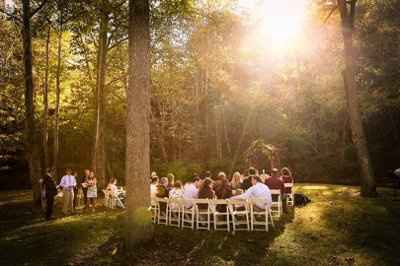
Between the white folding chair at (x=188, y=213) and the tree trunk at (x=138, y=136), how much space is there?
2.35 m

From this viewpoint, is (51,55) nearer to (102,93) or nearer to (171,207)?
(102,93)

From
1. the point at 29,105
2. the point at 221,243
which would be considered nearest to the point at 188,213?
the point at 221,243

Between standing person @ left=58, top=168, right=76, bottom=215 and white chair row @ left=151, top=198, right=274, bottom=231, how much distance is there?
4339mm

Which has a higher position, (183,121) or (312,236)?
(183,121)

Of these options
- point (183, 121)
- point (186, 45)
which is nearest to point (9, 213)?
point (186, 45)

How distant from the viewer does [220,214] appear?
1196 centimetres

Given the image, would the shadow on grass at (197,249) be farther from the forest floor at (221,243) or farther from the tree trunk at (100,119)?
the tree trunk at (100,119)

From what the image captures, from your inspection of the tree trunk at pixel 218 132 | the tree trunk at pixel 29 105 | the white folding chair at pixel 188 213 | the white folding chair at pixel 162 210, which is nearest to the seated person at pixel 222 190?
the white folding chair at pixel 188 213

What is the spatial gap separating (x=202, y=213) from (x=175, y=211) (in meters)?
1.38

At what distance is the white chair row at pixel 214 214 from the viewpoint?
38.0 ft

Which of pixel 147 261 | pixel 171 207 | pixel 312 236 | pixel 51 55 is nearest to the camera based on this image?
pixel 147 261

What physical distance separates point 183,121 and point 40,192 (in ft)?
65.6

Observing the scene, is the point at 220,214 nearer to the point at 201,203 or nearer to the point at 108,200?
the point at 201,203

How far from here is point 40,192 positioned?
60.2ft
